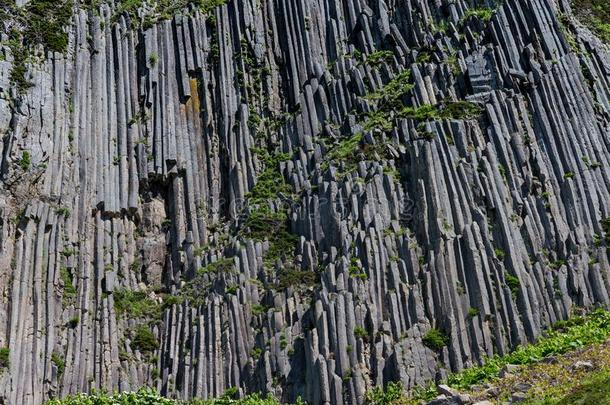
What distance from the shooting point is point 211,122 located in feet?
173

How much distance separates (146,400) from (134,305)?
8274mm

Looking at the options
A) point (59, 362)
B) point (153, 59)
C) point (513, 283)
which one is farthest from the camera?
point (153, 59)

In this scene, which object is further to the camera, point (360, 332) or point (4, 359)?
point (4, 359)

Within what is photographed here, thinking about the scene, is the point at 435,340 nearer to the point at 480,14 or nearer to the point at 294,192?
the point at 294,192

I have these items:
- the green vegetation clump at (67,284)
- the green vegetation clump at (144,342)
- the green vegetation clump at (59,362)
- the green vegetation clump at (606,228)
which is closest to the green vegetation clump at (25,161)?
the green vegetation clump at (67,284)

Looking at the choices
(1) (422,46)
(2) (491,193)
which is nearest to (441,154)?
(2) (491,193)

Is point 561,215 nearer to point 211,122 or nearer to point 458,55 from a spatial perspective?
point 458,55

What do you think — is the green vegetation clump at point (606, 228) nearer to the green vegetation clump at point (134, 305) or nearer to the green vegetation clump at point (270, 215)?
the green vegetation clump at point (270, 215)

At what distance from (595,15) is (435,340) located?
21.6m

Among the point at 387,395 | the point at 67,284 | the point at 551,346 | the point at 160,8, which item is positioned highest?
the point at 160,8

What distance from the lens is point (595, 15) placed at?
51750 mm

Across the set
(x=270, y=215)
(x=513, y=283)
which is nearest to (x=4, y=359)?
(x=270, y=215)

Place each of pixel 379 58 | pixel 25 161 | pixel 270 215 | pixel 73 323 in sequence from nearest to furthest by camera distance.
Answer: pixel 73 323 < pixel 25 161 < pixel 270 215 < pixel 379 58

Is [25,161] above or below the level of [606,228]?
above
